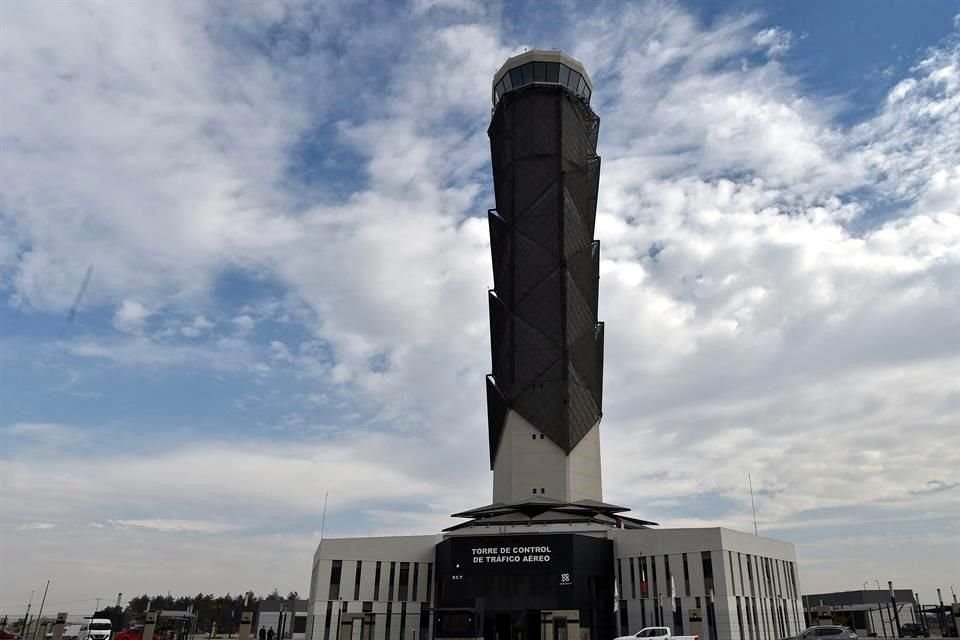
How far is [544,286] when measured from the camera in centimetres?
7400

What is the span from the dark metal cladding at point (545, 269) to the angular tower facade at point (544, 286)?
0.38 ft

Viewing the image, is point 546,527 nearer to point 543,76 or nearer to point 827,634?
point 827,634

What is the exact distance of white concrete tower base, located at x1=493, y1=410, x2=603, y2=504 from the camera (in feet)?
224

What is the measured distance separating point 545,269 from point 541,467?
21144 mm

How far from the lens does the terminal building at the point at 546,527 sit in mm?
51562

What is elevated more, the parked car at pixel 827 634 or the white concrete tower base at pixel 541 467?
the white concrete tower base at pixel 541 467

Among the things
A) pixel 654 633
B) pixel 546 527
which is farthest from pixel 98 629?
pixel 654 633

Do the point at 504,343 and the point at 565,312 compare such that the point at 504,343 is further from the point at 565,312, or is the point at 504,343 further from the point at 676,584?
the point at 676,584

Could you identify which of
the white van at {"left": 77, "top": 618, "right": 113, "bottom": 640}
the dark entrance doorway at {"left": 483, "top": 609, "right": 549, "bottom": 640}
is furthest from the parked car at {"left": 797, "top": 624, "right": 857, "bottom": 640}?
the white van at {"left": 77, "top": 618, "right": 113, "bottom": 640}

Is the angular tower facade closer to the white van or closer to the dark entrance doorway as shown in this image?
the dark entrance doorway

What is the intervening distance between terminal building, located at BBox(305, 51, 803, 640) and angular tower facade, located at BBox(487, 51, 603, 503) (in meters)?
0.17

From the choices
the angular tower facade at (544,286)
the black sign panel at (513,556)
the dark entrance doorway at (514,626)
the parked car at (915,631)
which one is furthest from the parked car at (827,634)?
the parked car at (915,631)

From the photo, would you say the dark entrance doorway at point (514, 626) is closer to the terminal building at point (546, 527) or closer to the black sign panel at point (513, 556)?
the terminal building at point (546, 527)

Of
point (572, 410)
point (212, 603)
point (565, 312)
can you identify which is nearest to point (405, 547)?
point (572, 410)
